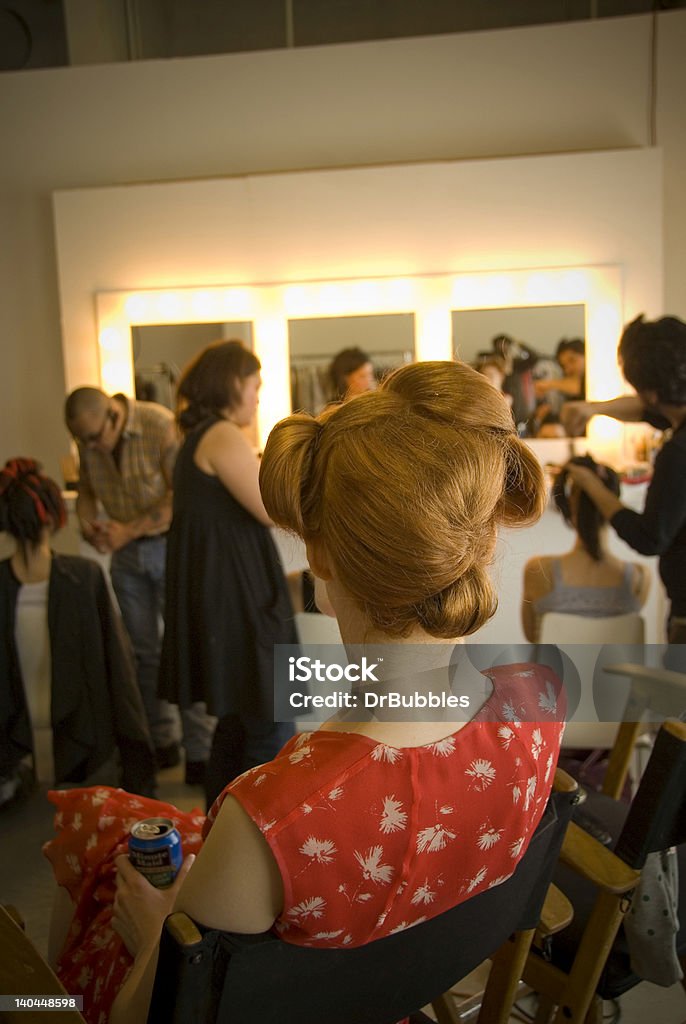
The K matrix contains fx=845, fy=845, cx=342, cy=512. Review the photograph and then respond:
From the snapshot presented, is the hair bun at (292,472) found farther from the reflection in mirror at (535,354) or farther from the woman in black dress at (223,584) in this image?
the reflection in mirror at (535,354)

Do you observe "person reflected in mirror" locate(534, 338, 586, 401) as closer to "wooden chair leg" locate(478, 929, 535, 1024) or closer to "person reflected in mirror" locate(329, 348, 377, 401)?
"person reflected in mirror" locate(329, 348, 377, 401)

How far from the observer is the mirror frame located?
2727mm

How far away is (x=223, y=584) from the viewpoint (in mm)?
1569

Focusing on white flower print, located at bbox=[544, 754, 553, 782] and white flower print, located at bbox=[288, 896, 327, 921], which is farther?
white flower print, located at bbox=[544, 754, 553, 782]

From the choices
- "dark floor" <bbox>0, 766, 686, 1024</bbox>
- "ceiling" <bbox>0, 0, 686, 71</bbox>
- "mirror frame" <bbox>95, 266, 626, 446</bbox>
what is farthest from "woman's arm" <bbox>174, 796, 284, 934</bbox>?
"ceiling" <bbox>0, 0, 686, 71</bbox>

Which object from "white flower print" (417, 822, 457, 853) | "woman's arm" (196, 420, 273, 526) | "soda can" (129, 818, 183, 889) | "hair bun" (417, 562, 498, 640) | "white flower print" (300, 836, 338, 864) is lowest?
"soda can" (129, 818, 183, 889)

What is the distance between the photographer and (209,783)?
1.61 metres

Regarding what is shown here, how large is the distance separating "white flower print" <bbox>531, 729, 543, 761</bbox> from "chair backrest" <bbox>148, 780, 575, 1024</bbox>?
7 centimetres

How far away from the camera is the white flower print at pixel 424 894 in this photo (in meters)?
0.58

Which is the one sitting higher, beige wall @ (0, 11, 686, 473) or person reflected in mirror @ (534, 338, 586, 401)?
beige wall @ (0, 11, 686, 473)

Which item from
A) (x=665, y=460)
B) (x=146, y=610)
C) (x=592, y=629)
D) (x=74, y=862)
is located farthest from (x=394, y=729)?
(x=146, y=610)

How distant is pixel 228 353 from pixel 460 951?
1149mm

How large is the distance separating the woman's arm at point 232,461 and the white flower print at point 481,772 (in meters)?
0.94

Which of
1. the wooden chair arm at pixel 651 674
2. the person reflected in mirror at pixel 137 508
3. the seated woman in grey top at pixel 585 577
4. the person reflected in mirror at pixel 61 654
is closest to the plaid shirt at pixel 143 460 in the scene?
the person reflected in mirror at pixel 137 508
